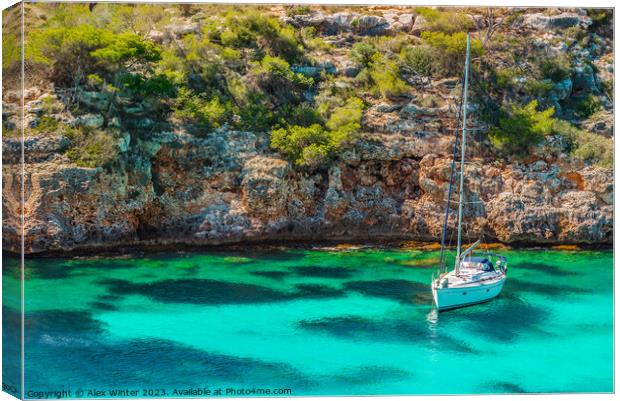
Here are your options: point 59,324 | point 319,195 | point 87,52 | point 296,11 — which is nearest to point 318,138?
point 319,195

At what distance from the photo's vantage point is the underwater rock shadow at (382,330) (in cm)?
1483

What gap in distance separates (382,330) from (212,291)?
461 centimetres

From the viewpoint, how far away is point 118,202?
21.2m

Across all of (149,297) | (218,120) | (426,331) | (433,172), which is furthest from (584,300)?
(218,120)

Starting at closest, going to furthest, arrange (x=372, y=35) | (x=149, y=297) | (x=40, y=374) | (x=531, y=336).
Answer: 1. (x=40, y=374)
2. (x=531, y=336)
3. (x=149, y=297)
4. (x=372, y=35)

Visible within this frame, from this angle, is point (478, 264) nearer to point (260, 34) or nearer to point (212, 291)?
point (212, 291)

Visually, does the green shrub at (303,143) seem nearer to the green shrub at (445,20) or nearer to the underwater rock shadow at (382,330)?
the green shrub at (445,20)

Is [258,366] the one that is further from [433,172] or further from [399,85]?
[399,85]

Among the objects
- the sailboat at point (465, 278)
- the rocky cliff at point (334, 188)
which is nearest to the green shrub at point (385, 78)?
the rocky cliff at point (334, 188)

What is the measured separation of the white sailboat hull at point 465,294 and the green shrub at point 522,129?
6.55m

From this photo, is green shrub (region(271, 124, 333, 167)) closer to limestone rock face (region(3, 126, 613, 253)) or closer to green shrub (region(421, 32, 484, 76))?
limestone rock face (region(3, 126, 613, 253))

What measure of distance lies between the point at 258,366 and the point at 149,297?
4.71 metres

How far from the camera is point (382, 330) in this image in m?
15.4

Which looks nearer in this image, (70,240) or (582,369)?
(582,369)
